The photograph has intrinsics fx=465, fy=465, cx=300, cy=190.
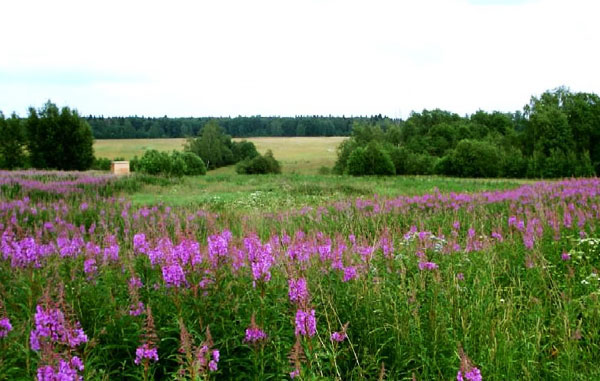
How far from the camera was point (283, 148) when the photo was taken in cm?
9719

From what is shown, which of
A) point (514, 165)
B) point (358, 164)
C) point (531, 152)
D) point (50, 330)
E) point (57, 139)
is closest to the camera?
point (50, 330)

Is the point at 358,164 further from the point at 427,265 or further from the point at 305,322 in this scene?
the point at 305,322

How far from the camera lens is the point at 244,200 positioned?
54.2 ft

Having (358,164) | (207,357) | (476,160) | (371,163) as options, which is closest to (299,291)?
(207,357)

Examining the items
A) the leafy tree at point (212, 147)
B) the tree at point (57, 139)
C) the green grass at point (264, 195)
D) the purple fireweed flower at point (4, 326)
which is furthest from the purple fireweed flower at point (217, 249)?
the leafy tree at point (212, 147)

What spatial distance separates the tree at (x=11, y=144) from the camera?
4297 centimetres

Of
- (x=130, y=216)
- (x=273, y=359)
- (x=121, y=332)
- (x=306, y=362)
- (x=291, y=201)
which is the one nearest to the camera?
(x=306, y=362)

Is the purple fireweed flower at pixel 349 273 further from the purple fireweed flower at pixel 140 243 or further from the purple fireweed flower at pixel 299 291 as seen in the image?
the purple fireweed flower at pixel 140 243

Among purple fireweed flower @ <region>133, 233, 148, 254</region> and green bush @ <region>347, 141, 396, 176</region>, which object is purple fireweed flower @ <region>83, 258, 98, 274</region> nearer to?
purple fireweed flower @ <region>133, 233, 148, 254</region>

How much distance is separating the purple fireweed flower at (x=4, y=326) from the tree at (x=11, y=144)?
1830 inches

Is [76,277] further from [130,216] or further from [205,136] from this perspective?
[205,136]

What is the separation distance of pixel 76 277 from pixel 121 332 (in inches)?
44.2

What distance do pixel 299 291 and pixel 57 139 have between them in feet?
141

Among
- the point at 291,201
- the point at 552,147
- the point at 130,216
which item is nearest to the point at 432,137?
the point at 552,147
